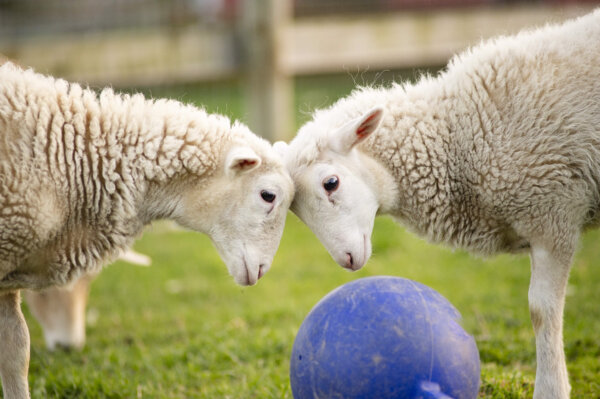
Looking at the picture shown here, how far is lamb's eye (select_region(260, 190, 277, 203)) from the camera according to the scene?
3.63 meters

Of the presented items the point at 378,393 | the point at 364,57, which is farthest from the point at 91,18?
the point at 378,393

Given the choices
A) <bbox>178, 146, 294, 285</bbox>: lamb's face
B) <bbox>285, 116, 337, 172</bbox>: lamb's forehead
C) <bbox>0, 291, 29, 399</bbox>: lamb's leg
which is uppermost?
<bbox>285, 116, 337, 172</bbox>: lamb's forehead

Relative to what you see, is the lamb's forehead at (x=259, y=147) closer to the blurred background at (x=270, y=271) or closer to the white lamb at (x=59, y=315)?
the blurred background at (x=270, y=271)

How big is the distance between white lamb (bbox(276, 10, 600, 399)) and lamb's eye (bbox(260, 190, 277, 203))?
0.21 meters

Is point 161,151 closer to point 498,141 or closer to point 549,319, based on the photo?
point 498,141

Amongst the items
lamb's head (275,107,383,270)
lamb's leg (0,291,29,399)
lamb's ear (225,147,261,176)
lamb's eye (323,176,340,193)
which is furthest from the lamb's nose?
lamb's leg (0,291,29,399)

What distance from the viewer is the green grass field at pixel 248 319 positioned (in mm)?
4035

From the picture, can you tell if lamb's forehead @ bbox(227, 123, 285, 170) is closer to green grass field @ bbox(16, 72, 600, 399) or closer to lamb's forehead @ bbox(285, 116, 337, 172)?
lamb's forehead @ bbox(285, 116, 337, 172)

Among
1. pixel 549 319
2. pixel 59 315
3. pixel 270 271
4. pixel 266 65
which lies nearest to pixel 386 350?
pixel 549 319

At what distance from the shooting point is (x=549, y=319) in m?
3.52

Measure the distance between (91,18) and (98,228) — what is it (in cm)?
643

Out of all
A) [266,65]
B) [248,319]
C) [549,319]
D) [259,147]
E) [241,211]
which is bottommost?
[248,319]

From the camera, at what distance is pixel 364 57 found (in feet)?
27.3

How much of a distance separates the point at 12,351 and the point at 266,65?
516 cm
